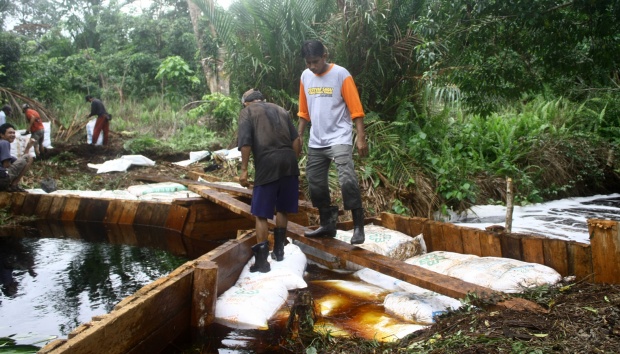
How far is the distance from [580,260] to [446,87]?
4664mm

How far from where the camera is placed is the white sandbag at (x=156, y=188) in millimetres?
8727

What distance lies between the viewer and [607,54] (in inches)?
199

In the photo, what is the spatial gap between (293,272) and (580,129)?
822cm

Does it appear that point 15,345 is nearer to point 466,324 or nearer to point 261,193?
point 261,193

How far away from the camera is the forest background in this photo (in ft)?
16.9

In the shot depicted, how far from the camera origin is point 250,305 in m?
3.93

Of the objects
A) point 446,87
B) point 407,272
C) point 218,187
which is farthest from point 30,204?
point 407,272

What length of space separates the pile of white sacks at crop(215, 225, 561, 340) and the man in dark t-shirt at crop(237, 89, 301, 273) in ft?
1.10

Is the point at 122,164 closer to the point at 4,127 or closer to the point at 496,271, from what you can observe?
the point at 4,127

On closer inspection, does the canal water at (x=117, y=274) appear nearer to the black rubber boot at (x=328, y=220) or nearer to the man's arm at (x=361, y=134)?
the black rubber boot at (x=328, y=220)

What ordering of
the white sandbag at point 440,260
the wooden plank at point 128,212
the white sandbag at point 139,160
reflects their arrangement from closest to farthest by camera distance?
1. the white sandbag at point 440,260
2. the wooden plank at point 128,212
3. the white sandbag at point 139,160

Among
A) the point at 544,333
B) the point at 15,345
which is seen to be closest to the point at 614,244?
the point at 544,333

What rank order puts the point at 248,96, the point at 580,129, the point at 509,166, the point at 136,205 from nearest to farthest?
the point at 248,96
the point at 136,205
the point at 509,166
the point at 580,129

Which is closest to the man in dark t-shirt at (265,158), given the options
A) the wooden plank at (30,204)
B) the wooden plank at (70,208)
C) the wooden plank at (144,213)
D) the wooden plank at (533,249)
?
the wooden plank at (533,249)
